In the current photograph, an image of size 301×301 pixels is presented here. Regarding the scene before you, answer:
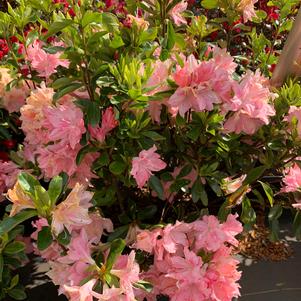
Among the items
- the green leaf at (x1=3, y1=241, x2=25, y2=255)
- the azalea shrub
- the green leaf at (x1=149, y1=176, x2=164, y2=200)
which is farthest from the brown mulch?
the green leaf at (x1=3, y1=241, x2=25, y2=255)

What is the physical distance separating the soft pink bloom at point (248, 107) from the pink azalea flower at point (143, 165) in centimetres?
26

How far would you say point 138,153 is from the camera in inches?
57.0

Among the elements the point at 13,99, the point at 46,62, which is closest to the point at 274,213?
the point at 46,62

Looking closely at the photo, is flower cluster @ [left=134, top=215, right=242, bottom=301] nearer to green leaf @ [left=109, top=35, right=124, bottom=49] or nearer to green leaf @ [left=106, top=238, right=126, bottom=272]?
green leaf @ [left=106, top=238, right=126, bottom=272]

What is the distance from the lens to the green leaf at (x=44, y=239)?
4.03ft

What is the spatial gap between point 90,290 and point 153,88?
1.92 feet

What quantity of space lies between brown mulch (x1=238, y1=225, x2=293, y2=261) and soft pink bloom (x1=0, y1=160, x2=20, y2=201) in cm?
124

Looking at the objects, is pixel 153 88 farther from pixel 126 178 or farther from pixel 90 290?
pixel 90 290

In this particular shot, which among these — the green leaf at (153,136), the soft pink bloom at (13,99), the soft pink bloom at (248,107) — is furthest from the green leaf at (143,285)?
the soft pink bloom at (13,99)

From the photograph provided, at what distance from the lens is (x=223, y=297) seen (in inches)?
58.2

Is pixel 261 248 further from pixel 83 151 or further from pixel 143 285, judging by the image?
pixel 83 151

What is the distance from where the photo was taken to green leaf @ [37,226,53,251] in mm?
1228

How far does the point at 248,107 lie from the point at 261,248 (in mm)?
1297

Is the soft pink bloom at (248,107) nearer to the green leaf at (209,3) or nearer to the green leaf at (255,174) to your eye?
the green leaf at (255,174)
